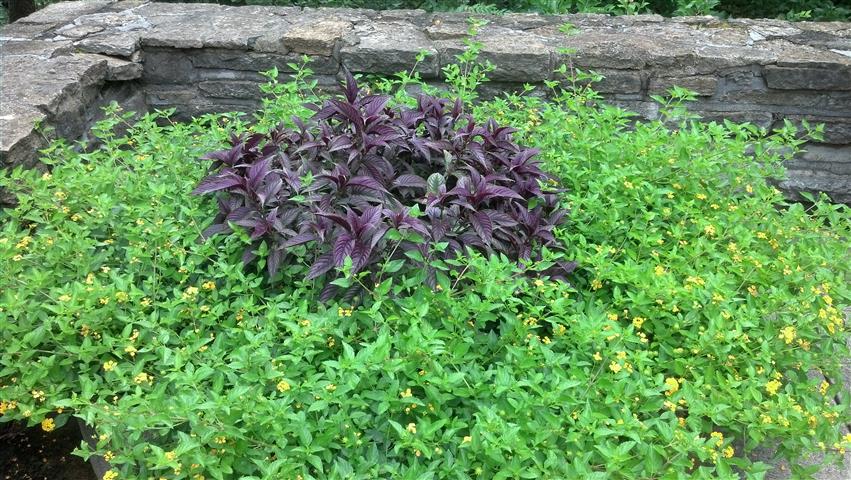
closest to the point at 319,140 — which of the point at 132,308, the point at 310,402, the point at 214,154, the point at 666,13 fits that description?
the point at 214,154

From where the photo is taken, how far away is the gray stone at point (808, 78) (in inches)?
131

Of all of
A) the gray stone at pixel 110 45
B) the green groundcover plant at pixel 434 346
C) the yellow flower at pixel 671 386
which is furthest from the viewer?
the gray stone at pixel 110 45

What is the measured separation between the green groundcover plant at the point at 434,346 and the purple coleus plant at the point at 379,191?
8 cm

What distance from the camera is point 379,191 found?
2.20 meters

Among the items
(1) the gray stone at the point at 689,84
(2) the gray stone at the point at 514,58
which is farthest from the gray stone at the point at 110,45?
(1) the gray stone at the point at 689,84

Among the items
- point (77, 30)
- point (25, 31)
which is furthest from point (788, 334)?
point (25, 31)

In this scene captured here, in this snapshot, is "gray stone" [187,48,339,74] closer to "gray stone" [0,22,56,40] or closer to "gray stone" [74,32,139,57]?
"gray stone" [74,32,139,57]

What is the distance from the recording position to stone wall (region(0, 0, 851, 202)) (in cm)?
338

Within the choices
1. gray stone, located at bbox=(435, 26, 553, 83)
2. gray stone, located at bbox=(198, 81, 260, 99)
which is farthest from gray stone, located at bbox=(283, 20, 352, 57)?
gray stone, located at bbox=(435, 26, 553, 83)

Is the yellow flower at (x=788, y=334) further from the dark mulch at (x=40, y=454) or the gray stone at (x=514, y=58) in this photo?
the dark mulch at (x=40, y=454)

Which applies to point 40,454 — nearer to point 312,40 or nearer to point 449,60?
point 312,40

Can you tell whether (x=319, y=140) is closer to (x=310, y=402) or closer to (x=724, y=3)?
(x=310, y=402)

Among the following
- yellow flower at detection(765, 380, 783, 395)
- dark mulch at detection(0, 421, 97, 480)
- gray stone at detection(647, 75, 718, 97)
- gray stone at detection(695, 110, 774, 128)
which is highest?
gray stone at detection(647, 75, 718, 97)

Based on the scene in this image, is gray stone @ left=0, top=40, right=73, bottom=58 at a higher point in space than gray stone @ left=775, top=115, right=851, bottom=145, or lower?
higher
